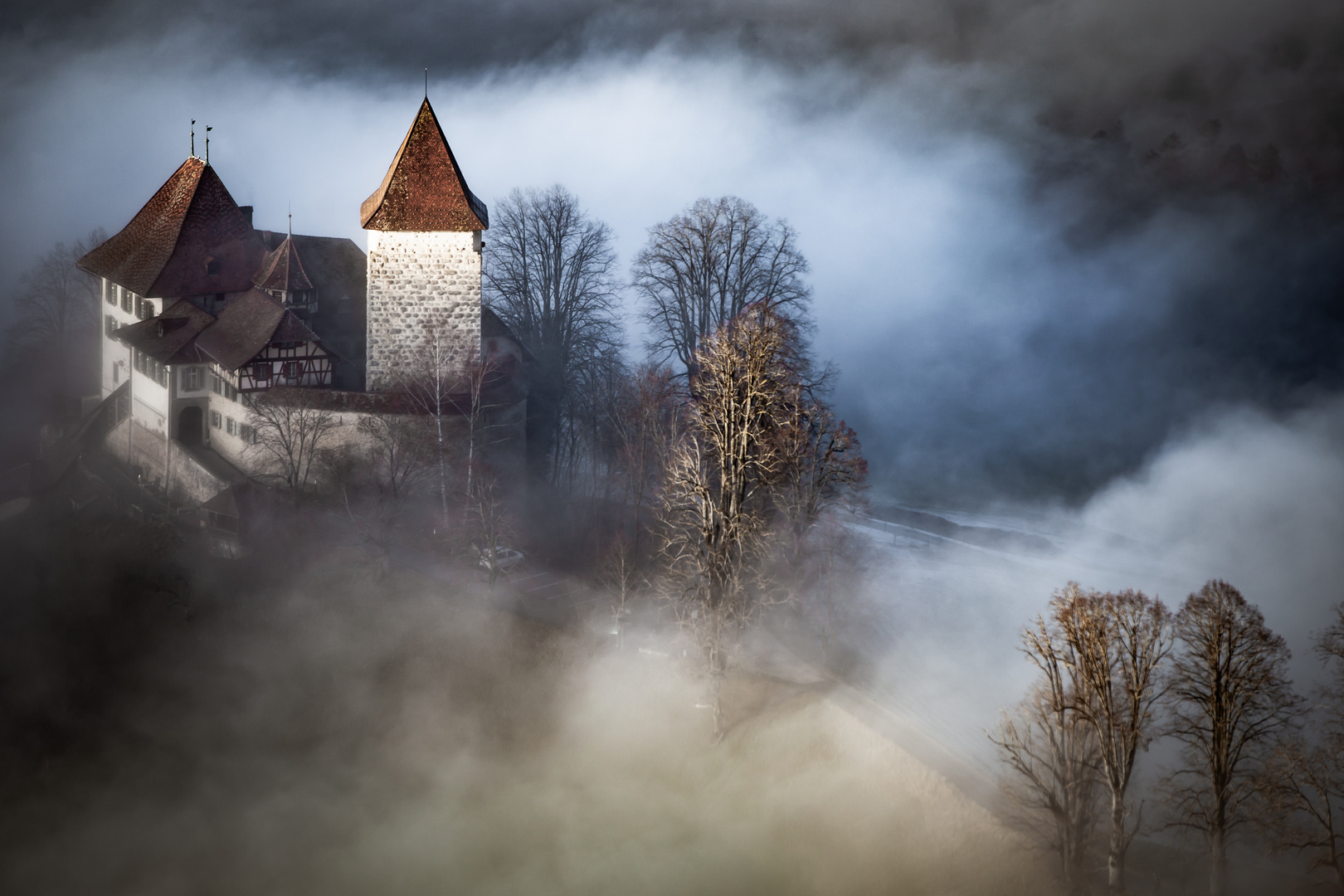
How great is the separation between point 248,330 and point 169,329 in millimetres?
2783

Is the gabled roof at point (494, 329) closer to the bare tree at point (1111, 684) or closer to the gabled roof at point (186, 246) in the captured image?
the gabled roof at point (186, 246)

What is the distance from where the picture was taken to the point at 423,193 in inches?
925

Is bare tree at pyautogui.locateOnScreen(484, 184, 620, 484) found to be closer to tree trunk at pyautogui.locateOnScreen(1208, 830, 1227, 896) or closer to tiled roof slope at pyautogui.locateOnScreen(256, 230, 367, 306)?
Result: tiled roof slope at pyautogui.locateOnScreen(256, 230, 367, 306)

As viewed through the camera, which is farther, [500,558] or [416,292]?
[416,292]

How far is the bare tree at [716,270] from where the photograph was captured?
26.8m

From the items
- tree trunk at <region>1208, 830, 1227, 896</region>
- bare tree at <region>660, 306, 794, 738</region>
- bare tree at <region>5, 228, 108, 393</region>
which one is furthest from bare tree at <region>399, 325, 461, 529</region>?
bare tree at <region>5, 228, 108, 393</region>

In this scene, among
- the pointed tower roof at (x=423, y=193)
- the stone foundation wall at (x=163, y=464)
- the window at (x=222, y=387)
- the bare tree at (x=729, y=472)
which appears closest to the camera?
the bare tree at (x=729, y=472)

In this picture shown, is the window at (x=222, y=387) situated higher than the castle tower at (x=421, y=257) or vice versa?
the castle tower at (x=421, y=257)

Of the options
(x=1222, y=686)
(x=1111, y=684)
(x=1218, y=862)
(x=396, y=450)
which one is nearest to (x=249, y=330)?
(x=396, y=450)

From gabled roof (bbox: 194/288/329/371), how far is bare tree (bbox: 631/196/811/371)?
8474mm

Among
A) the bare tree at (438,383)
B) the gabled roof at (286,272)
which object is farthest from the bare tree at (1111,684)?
the gabled roof at (286,272)

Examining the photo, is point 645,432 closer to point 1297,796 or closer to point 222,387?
point 222,387

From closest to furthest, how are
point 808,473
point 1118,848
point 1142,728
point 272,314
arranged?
point 1118,848 < point 1142,728 < point 808,473 < point 272,314

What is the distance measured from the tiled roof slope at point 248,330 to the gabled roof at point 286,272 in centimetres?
54
